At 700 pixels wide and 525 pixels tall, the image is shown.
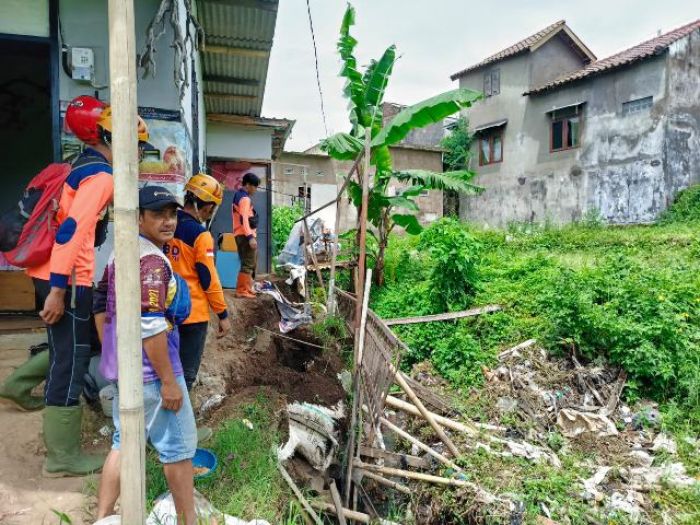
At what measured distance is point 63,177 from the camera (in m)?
2.82

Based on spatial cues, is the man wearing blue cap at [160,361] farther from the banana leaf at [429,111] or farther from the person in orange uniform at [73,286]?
the banana leaf at [429,111]

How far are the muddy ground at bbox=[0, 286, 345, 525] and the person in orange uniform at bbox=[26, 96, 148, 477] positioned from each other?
0.17 metres

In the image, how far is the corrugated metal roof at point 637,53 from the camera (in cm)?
1530

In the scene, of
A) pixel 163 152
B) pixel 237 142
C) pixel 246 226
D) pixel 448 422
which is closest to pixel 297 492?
pixel 448 422

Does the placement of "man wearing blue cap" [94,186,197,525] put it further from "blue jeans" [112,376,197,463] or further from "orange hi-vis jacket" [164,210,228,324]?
"orange hi-vis jacket" [164,210,228,324]

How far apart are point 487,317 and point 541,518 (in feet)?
11.5

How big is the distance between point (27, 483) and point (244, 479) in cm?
115

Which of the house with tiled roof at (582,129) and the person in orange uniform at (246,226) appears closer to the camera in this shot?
the person in orange uniform at (246,226)

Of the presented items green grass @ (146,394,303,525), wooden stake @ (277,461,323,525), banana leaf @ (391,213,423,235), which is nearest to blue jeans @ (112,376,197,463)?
green grass @ (146,394,303,525)

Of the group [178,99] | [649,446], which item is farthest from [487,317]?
[178,99]

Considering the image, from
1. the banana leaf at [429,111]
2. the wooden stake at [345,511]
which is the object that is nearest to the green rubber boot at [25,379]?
the wooden stake at [345,511]

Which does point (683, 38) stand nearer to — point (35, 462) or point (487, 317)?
point (487, 317)

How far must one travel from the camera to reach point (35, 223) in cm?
277

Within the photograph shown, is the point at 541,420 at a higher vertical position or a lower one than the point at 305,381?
lower
